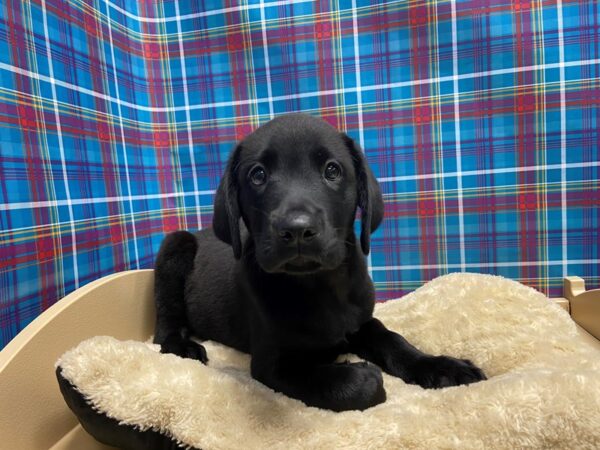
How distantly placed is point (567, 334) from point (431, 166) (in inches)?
38.7

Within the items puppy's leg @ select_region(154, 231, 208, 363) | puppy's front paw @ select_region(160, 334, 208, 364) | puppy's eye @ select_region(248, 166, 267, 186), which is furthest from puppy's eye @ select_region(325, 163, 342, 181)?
puppy's leg @ select_region(154, 231, 208, 363)

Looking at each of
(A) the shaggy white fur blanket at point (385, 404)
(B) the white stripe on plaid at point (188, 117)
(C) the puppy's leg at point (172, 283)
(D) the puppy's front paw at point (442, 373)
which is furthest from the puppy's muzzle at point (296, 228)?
(B) the white stripe on plaid at point (188, 117)

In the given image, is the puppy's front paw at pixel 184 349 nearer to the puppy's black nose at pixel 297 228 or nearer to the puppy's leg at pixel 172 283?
the puppy's leg at pixel 172 283

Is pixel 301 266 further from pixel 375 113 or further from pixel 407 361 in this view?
pixel 375 113

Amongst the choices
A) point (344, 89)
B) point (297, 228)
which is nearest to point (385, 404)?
point (297, 228)

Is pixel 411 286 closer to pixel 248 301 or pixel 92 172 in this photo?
pixel 248 301

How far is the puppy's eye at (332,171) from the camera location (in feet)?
4.34

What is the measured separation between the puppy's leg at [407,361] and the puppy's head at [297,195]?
357 millimetres

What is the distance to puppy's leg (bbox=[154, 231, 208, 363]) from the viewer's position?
74.3 inches

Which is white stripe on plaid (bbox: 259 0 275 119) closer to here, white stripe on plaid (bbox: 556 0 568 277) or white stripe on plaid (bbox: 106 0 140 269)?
white stripe on plaid (bbox: 106 0 140 269)

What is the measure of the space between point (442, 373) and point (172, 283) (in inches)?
47.4

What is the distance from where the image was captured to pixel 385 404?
119 centimetres

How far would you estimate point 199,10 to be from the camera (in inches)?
90.5

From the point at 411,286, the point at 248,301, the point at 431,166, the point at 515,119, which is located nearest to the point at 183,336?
the point at 248,301
